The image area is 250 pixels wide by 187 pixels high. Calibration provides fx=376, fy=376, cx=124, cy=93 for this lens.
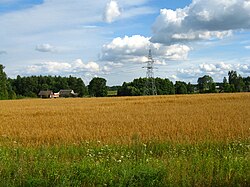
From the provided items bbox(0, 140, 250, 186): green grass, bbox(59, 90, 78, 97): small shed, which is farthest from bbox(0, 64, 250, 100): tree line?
bbox(0, 140, 250, 186): green grass

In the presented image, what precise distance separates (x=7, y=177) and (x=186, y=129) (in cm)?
951

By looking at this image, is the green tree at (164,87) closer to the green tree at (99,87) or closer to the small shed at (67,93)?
the green tree at (99,87)

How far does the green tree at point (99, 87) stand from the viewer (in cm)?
12675

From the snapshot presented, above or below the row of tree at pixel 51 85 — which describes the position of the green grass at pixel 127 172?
below

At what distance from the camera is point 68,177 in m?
6.86

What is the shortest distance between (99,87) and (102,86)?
1114 millimetres

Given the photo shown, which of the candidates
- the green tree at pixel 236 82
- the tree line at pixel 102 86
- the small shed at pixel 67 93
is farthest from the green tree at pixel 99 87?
the green tree at pixel 236 82

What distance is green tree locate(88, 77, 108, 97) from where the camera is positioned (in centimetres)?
12675

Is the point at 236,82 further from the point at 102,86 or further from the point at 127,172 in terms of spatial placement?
the point at 127,172

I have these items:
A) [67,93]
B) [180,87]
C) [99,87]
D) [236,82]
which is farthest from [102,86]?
[236,82]

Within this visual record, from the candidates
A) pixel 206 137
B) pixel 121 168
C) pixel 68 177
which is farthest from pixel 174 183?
pixel 206 137

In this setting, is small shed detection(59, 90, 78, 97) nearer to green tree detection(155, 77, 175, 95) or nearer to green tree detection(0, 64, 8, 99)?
green tree detection(0, 64, 8, 99)

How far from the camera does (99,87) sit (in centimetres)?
12769

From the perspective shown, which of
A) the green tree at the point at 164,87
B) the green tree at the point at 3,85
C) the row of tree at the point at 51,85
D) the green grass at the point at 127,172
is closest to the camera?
the green grass at the point at 127,172
